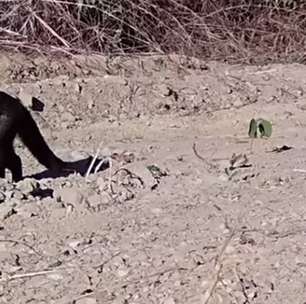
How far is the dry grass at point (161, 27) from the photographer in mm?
10383

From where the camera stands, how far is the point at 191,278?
15.7 feet

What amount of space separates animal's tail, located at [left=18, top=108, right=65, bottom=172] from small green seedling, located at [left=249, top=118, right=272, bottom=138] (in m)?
1.57

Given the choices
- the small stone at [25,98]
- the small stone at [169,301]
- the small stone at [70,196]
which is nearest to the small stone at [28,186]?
the small stone at [70,196]

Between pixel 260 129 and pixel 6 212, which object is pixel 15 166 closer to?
pixel 6 212

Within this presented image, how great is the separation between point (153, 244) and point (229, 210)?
0.65 metres

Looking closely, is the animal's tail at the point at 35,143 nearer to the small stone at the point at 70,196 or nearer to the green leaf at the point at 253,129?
the small stone at the point at 70,196

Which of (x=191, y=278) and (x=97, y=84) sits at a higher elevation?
(x=191, y=278)

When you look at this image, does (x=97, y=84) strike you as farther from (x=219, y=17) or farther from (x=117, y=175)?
(x=117, y=175)

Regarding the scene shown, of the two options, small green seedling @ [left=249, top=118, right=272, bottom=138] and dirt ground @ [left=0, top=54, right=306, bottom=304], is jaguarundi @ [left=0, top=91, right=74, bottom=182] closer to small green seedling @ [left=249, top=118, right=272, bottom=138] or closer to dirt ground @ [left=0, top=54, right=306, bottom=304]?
dirt ground @ [left=0, top=54, right=306, bottom=304]

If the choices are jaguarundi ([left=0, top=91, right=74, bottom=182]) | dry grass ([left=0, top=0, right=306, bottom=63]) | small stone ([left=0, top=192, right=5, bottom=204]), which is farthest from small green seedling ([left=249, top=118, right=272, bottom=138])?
small stone ([left=0, top=192, right=5, bottom=204])

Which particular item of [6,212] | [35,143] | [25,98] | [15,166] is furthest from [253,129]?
[6,212]

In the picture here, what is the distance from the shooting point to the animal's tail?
24.6 ft

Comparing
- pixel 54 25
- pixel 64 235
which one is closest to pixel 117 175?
pixel 64 235

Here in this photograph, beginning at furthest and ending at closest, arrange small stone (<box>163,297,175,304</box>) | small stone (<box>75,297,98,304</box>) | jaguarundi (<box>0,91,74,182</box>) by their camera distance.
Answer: jaguarundi (<box>0,91,74,182</box>), small stone (<box>75,297,98,304</box>), small stone (<box>163,297,175,304</box>)
